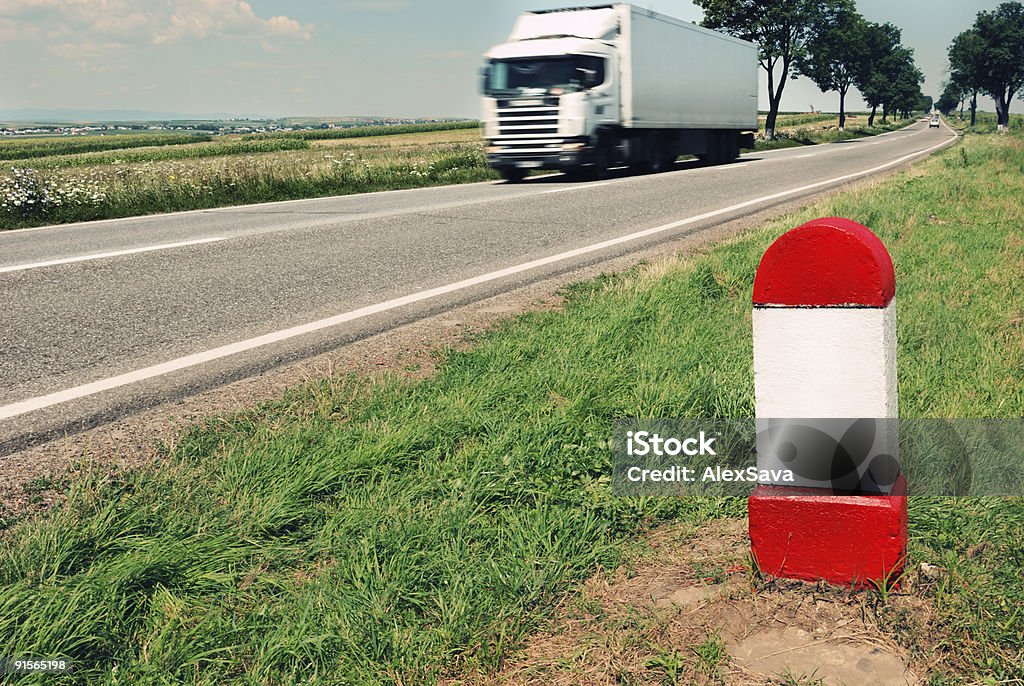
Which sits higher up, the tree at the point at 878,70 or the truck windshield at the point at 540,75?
the tree at the point at 878,70

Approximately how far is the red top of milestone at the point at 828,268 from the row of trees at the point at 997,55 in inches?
3965

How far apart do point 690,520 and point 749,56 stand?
2941cm

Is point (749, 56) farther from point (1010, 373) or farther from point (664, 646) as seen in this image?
point (664, 646)

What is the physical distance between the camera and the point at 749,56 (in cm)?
2902

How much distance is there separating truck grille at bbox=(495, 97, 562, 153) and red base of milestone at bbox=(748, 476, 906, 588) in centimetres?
1642

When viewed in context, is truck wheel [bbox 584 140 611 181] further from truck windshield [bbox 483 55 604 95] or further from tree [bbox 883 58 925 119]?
tree [bbox 883 58 925 119]

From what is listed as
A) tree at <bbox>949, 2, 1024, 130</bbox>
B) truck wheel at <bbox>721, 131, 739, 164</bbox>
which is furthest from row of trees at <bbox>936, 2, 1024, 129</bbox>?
truck wheel at <bbox>721, 131, 739, 164</bbox>

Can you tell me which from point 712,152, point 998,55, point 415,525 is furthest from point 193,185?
point 998,55

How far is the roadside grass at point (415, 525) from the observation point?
2.02 meters

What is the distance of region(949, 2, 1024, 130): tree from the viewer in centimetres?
8975

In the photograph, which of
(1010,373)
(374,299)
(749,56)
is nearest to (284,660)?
(1010,373)

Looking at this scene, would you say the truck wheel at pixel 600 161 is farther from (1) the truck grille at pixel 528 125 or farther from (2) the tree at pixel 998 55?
(2) the tree at pixel 998 55

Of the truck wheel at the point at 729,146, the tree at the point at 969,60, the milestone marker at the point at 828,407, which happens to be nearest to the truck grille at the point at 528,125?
the truck wheel at the point at 729,146

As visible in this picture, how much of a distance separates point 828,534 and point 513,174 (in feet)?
57.8
